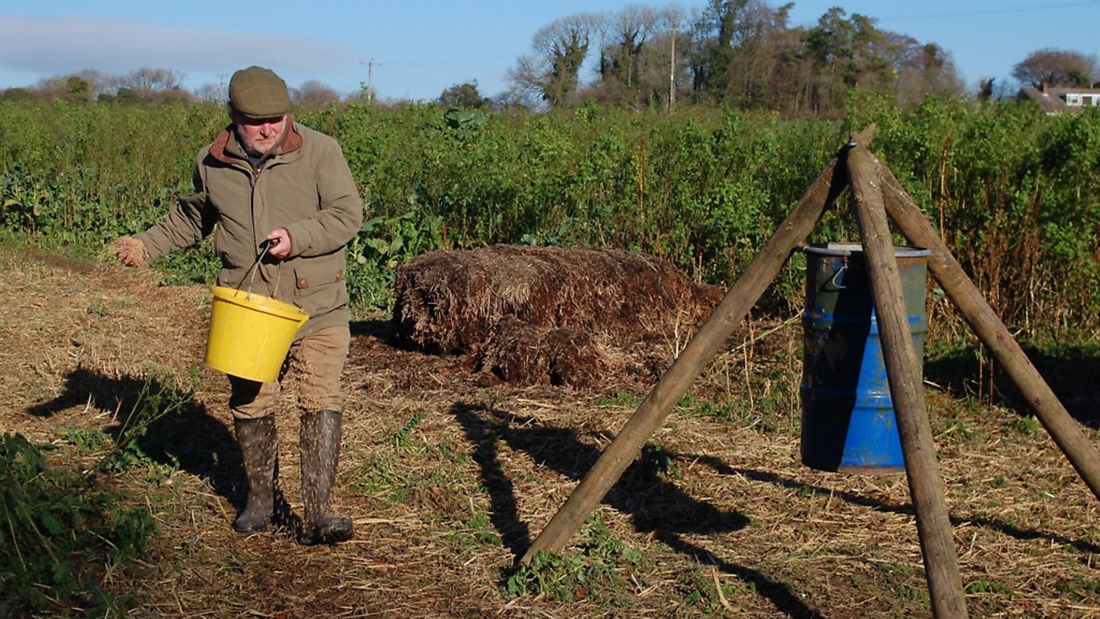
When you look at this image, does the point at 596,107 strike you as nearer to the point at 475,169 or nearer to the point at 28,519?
the point at 475,169

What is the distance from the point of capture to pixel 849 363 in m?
4.41

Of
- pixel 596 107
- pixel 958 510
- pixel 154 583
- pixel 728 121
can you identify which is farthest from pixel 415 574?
pixel 596 107

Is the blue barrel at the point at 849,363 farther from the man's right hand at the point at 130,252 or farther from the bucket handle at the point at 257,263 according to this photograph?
the man's right hand at the point at 130,252

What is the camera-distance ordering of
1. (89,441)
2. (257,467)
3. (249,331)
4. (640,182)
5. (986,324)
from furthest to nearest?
1. (640,182)
2. (89,441)
3. (257,467)
4. (249,331)
5. (986,324)

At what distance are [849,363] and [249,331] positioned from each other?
88.3 inches

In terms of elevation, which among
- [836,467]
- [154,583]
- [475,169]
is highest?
[475,169]

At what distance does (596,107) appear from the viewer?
13.2 meters

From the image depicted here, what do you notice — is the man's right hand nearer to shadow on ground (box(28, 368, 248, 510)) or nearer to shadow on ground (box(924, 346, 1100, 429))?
shadow on ground (box(28, 368, 248, 510))

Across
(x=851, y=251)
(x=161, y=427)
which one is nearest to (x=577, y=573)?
(x=851, y=251)

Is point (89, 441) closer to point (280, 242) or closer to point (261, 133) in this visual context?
point (280, 242)

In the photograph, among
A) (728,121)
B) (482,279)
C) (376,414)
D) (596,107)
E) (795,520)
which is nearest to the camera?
(795,520)

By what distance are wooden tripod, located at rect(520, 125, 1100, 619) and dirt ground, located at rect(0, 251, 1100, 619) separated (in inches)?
17.2

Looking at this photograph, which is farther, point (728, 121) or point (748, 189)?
point (728, 121)

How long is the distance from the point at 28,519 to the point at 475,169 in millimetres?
6927
